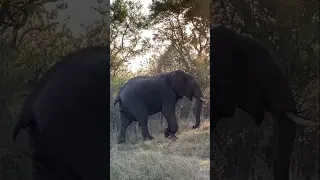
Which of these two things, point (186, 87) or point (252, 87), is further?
point (186, 87)

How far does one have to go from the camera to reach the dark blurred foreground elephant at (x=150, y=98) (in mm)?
2660

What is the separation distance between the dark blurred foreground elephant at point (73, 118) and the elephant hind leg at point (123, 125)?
0.09 m

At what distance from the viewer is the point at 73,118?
8.84ft

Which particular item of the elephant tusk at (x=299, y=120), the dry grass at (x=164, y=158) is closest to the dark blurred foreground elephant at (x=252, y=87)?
the elephant tusk at (x=299, y=120)

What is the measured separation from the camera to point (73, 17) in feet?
8.71

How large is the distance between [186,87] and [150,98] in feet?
0.84

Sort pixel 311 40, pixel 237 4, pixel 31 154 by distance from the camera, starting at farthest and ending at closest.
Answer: pixel 31 154, pixel 237 4, pixel 311 40

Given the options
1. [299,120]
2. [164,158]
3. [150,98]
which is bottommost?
[164,158]

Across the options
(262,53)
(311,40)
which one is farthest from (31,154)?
(311,40)

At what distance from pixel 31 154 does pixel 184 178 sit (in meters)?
0.93

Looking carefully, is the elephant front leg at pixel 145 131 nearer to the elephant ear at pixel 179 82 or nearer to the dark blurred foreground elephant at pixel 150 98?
the dark blurred foreground elephant at pixel 150 98

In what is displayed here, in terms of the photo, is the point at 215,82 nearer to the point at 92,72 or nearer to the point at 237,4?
the point at 237,4

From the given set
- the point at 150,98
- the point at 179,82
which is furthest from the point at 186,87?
the point at 150,98

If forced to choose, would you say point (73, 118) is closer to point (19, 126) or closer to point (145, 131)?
point (19, 126)
